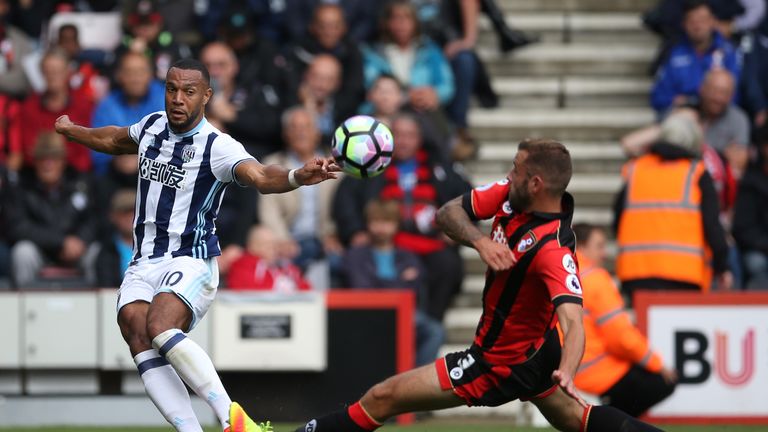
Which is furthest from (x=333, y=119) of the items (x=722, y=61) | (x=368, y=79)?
(x=722, y=61)

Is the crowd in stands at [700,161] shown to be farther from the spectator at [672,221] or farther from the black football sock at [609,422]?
the black football sock at [609,422]

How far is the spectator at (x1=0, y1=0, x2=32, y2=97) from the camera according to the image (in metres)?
13.3

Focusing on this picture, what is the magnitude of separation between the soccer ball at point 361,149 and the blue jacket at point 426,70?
248 inches

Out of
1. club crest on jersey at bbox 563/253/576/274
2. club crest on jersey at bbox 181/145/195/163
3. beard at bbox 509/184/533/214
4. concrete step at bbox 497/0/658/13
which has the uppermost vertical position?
concrete step at bbox 497/0/658/13

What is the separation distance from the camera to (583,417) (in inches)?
274

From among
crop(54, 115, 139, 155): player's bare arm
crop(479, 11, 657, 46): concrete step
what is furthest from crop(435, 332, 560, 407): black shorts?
crop(479, 11, 657, 46): concrete step

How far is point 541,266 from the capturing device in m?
6.61

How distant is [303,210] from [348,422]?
17.6ft

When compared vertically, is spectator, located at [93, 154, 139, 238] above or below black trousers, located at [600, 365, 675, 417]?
above

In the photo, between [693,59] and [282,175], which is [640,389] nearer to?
[282,175]

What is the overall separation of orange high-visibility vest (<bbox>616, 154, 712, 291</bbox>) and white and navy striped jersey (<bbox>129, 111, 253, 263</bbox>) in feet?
14.9

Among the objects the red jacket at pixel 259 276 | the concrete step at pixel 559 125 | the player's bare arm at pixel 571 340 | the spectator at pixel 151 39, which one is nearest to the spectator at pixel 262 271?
the red jacket at pixel 259 276

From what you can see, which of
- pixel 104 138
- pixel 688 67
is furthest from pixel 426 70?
pixel 104 138

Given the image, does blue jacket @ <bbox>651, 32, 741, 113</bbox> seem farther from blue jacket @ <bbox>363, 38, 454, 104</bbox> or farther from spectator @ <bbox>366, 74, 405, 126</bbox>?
spectator @ <bbox>366, 74, 405, 126</bbox>
